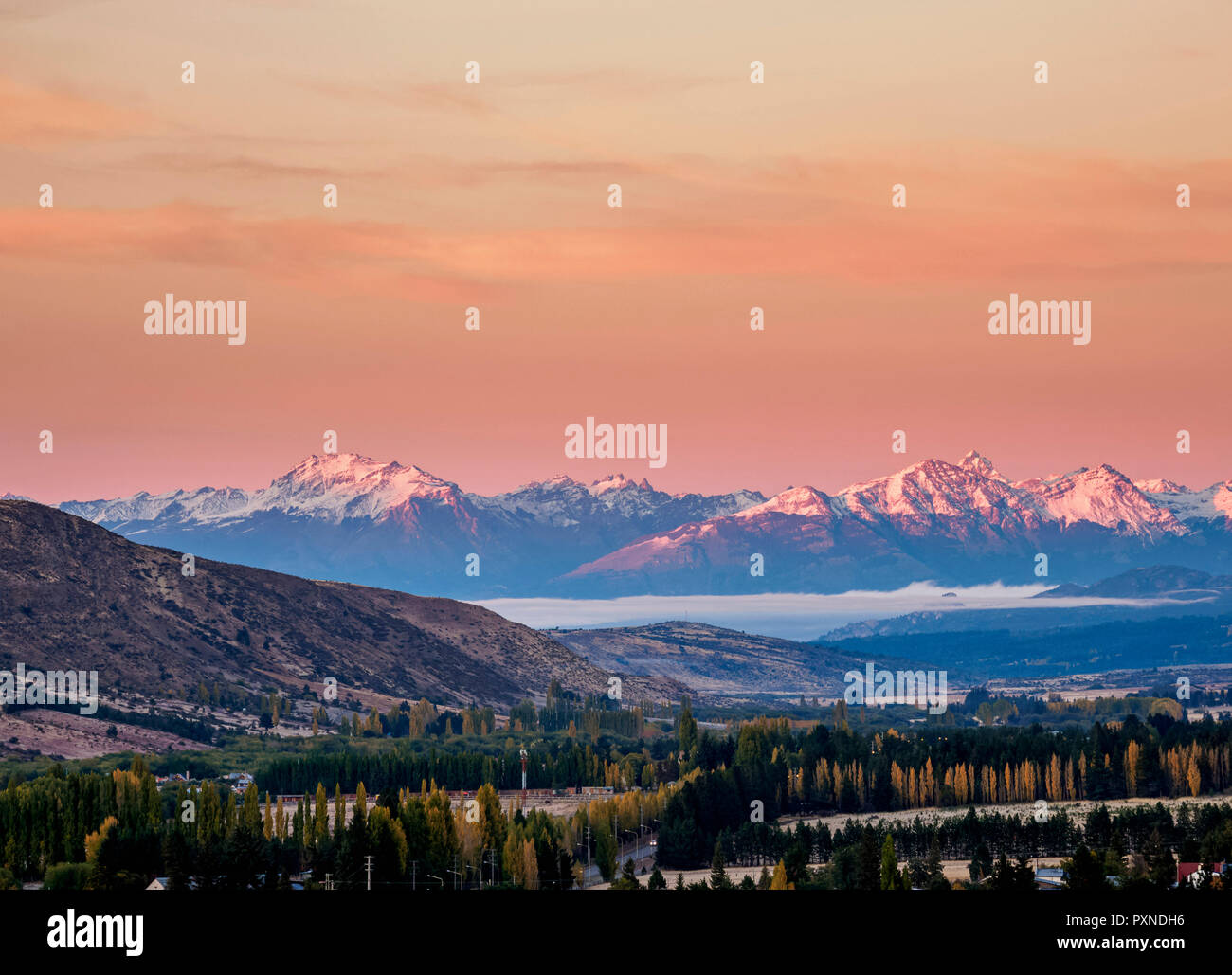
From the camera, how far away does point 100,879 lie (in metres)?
178
